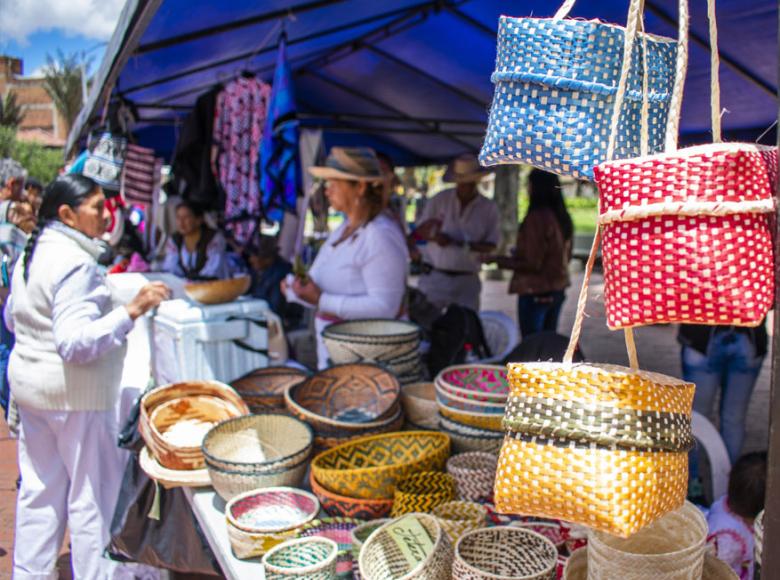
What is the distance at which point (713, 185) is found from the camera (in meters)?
0.70

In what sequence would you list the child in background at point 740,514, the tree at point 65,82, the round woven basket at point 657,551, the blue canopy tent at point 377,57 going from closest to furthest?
the round woven basket at point 657,551 < the child in background at point 740,514 < the blue canopy tent at point 377,57 < the tree at point 65,82

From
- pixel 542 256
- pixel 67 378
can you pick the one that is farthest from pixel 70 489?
pixel 542 256

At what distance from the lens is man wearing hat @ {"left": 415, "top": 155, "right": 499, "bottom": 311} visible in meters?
4.97

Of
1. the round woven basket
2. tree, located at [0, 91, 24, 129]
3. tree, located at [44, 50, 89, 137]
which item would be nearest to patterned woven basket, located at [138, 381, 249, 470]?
the round woven basket

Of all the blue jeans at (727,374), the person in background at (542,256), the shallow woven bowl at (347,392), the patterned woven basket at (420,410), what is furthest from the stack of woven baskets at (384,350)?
the person in background at (542,256)

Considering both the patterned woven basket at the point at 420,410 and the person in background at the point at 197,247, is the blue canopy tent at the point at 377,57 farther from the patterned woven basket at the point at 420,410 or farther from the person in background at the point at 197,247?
the patterned woven basket at the point at 420,410

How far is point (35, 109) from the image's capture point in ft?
130

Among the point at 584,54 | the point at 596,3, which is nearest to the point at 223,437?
the point at 584,54

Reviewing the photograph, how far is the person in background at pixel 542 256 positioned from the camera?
14.0ft

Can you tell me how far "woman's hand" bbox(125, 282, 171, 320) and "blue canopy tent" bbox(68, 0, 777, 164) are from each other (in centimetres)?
93

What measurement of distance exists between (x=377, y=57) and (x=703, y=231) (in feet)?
14.9

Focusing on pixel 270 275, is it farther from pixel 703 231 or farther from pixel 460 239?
pixel 703 231

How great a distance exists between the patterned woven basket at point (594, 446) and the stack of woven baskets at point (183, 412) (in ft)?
4.85

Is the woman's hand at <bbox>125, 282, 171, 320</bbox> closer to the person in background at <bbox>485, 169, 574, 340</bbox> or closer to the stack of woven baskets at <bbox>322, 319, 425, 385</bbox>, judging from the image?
the stack of woven baskets at <bbox>322, 319, 425, 385</bbox>
